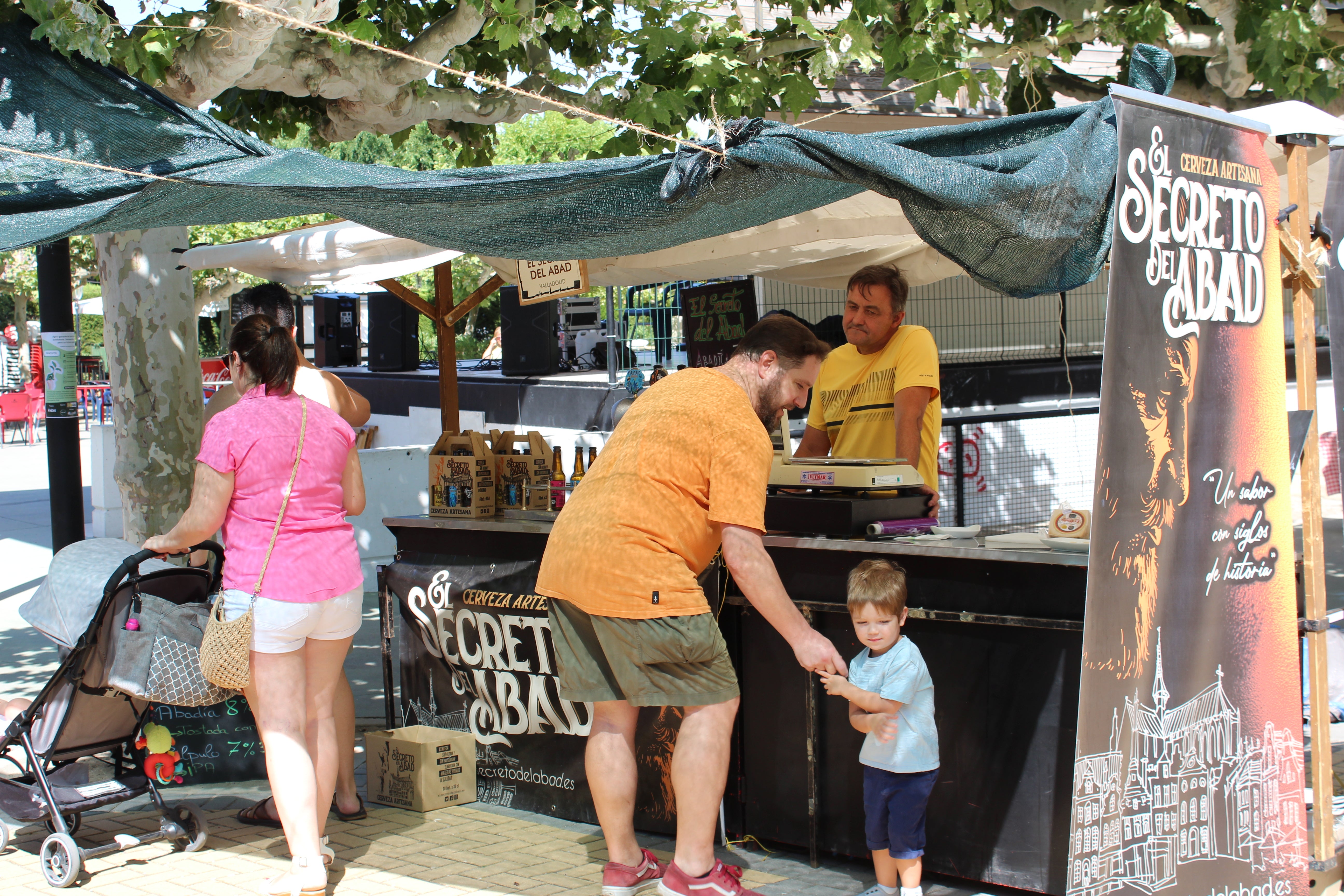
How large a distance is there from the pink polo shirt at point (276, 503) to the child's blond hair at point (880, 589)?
1.60m

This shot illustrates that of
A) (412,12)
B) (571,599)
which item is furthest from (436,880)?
(412,12)

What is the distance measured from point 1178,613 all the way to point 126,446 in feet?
17.3

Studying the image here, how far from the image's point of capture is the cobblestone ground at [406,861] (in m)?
4.01

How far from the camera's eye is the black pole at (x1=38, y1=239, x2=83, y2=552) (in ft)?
20.4

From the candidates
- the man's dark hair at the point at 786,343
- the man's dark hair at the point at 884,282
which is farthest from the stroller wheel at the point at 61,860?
the man's dark hair at the point at 884,282

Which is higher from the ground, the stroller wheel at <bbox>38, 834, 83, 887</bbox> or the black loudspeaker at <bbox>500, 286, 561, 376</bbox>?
the black loudspeaker at <bbox>500, 286, 561, 376</bbox>

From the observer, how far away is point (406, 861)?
4270 millimetres

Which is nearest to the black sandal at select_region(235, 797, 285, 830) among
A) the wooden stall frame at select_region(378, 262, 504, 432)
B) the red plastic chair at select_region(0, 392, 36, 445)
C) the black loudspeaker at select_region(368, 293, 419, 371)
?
the wooden stall frame at select_region(378, 262, 504, 432)

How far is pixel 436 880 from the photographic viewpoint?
4.07 metres

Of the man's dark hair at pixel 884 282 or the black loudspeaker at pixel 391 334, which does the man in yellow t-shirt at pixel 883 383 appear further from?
the black loudspeaker at pixel 391 334

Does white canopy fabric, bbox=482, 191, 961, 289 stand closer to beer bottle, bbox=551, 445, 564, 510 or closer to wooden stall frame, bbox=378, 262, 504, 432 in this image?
wooden stall frame, bbox=378, 262, 504, 432

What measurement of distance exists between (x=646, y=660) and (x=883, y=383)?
2.01 metres

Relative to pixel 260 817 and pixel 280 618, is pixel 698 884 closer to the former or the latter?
pixel 280 618

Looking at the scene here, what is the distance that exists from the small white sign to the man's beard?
10.1ft
